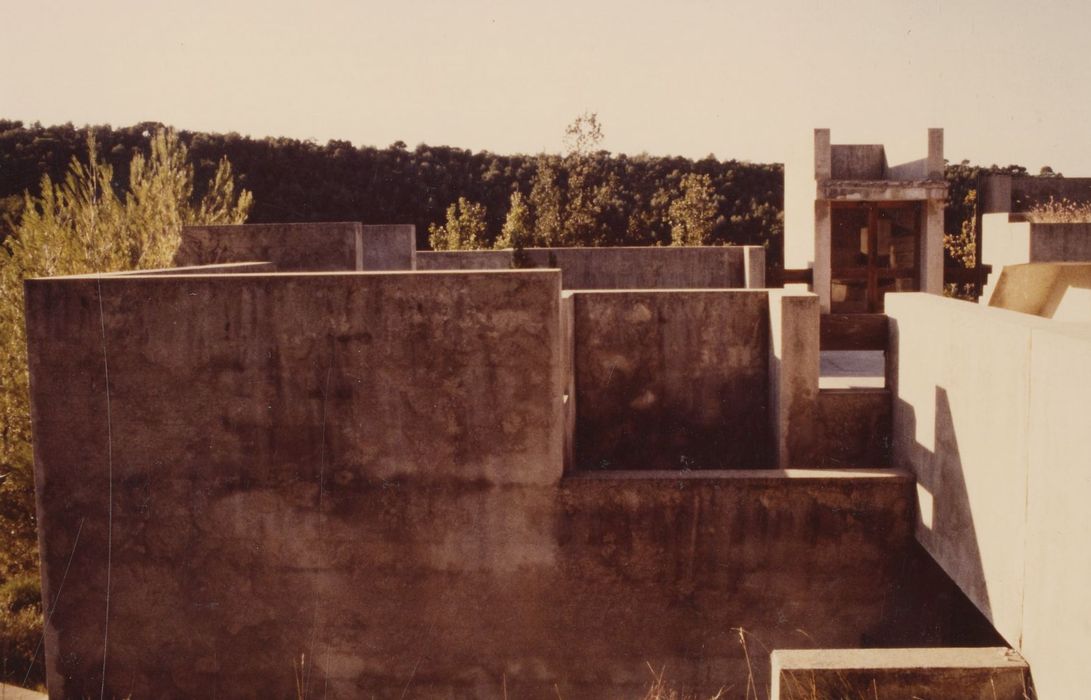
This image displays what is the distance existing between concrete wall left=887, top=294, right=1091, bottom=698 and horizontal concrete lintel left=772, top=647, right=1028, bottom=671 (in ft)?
0.84

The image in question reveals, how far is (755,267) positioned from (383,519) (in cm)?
806

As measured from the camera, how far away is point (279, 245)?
37.1ft

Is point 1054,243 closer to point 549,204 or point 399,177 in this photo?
point 549,204

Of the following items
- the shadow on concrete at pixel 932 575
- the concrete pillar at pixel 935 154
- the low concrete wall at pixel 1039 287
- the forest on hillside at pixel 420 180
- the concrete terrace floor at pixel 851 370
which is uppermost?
the forest on hillside at pixel 420 180

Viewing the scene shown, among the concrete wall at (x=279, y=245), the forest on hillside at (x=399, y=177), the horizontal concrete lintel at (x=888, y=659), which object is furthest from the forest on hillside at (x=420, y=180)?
the horizontal concrete lintel at (x=888, y=659)

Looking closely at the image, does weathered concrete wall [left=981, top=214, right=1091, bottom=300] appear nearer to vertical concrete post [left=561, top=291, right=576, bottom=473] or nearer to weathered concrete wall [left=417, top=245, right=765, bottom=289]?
weathered concrete wall [left=417, top=245, right=765, bottom=289]

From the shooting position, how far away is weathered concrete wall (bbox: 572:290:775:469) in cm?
840

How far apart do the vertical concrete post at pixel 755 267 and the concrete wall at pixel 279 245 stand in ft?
19.3

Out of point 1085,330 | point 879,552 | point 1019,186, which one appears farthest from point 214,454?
point 1019,186

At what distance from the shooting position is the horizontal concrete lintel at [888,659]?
15.1 ft

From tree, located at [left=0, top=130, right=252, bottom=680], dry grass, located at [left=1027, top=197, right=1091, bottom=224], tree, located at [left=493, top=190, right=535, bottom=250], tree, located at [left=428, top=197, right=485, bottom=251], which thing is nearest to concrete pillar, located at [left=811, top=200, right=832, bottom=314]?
dry grass, located at [left=1027, top=197, right=1091, bottom=224]

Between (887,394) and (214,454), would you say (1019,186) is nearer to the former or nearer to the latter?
(887,394)

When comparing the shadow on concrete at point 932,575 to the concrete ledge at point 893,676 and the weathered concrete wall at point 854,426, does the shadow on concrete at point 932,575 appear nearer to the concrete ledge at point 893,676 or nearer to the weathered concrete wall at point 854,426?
the weathered concrete wall at point 854,426

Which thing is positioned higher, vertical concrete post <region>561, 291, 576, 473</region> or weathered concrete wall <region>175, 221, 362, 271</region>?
weathered concrete wall <region>175, 221, 362, 271</region>
